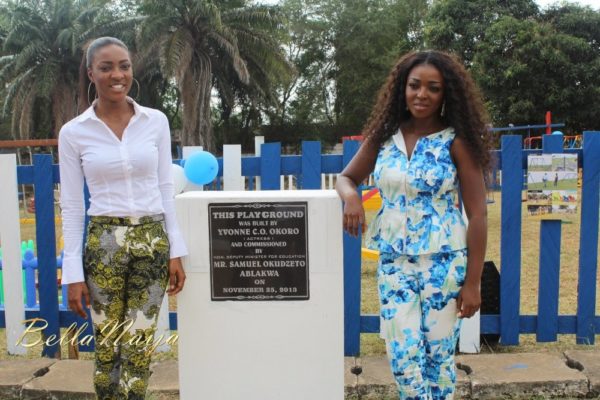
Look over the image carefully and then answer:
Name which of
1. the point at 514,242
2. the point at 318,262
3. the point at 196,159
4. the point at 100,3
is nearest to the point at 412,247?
the point at 318,262

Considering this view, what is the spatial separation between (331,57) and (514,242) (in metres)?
33.2

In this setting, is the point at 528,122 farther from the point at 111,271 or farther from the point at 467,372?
the point at 111,271

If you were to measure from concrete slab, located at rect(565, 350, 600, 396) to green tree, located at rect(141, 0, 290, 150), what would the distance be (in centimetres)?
2176

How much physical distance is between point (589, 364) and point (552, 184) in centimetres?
109

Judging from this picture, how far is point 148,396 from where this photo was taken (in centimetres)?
341

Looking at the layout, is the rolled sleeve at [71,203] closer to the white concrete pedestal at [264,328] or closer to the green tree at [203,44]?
the white concrete pedestal at [264,328]

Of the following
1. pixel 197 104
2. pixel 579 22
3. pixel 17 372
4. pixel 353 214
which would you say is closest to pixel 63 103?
pixel 197 104

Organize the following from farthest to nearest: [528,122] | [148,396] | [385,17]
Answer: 1. [385,17]
2. [528,122]
3. [148,396]

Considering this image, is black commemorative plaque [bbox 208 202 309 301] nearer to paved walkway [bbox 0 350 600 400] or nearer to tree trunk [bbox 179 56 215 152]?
paved walkway [bbox 0 350 600 400]

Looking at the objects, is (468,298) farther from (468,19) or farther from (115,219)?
(468,19)

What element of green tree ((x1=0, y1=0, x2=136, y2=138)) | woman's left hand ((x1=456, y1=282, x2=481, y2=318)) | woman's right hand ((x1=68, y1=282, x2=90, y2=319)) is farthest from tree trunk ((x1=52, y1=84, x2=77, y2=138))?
woman's left hand ((x1=456, y1=282, x2=481, y2=318))

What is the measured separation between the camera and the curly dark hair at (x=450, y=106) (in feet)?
7.79

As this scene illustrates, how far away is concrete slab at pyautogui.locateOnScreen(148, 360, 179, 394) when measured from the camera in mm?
3469

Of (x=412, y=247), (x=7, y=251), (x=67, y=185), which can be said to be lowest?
(x=7, y=251)
